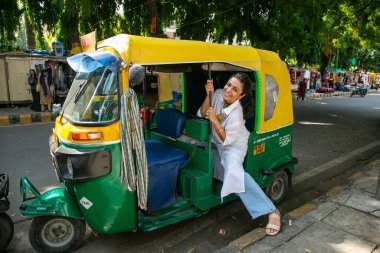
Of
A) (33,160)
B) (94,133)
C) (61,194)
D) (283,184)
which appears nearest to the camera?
(94,133)

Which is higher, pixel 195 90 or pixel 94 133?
pixel 195 90

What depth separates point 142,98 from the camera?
13.8 ft

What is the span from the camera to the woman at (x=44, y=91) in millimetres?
11219

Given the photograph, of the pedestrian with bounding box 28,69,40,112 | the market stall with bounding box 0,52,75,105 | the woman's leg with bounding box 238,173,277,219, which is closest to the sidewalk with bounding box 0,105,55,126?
the pedestrian with bounding box 28,69,40,112

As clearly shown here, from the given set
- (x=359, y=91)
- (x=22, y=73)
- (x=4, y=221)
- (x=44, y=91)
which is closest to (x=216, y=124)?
(x=4, y=221)

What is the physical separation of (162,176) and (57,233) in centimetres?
113

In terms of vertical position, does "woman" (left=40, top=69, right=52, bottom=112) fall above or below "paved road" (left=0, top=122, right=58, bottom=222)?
above

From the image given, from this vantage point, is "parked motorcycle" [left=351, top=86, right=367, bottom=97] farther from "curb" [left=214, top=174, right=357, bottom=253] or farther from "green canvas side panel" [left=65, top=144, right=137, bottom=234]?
"green canvas side panel" [left=65, top=144, right=137, bottom=234]

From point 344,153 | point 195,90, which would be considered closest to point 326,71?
point 344,153

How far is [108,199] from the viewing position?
263 cm

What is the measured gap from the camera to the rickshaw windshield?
8.51ft

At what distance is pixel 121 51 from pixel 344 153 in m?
6.11

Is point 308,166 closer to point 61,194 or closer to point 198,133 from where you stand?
point 198,133

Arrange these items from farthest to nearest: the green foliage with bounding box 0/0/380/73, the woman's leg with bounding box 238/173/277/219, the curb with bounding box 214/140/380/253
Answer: the green foliage with bounding box 0/0/380/73, the woman's leg with bounding box 238/173/277/219, the curb with bounding box 214/140/380/253
